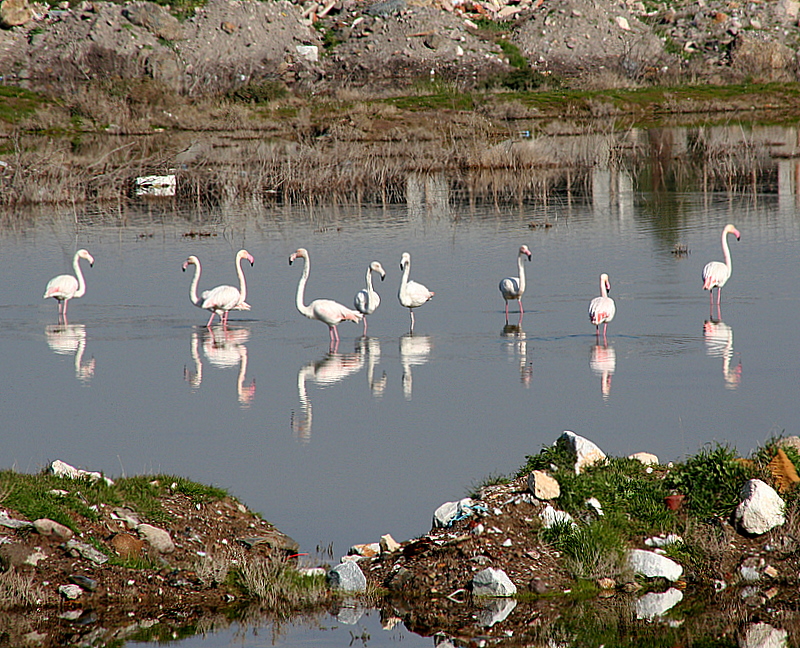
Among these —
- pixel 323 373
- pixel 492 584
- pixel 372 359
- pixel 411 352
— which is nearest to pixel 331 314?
pixel 372 359

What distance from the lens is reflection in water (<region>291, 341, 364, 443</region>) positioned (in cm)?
1038

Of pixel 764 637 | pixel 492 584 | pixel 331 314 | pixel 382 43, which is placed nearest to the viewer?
pixel 764 637

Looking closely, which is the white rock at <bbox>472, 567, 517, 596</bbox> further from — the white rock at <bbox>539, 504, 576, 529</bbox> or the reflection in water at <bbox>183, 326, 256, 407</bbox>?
the reflection in water at <bbox>183, 326, 256, 407</bbox>

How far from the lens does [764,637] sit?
19.9 feet

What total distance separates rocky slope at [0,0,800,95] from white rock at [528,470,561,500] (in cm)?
5183

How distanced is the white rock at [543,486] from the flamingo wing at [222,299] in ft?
28.9

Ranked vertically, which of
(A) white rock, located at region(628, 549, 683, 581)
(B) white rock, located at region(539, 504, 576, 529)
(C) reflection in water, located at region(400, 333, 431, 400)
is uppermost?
(C) reflection in water, located at region(400, 333, 431, 400)

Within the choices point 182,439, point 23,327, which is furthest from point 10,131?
point 182,439

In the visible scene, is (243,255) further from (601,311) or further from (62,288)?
(601,311)

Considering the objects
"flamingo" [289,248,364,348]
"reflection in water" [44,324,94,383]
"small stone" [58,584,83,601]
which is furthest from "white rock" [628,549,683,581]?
"flamingo" [289,248,364,348]

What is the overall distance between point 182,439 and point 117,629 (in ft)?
12.2

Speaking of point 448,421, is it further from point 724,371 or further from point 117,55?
point 117,55

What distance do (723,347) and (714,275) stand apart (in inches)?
110

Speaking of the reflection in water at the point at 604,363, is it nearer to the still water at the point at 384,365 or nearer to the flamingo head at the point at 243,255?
the still water at the point at 384,365
